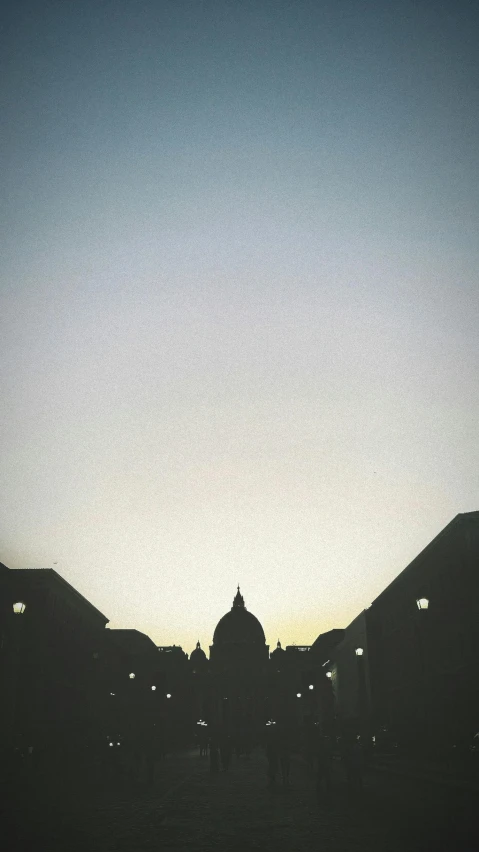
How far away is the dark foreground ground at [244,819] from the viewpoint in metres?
12.0

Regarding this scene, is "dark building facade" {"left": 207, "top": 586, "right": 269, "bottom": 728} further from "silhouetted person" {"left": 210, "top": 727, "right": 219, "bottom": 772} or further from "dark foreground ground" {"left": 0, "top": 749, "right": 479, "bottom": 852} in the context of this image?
"dark foreground ground" {"left": 0, "top": 749, "right": 479, "bottom": 852}

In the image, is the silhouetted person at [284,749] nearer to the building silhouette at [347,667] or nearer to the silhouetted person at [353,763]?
the building silhouette at [347,667]

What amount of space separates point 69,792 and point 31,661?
1206 inches

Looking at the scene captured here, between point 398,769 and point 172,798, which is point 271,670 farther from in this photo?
point 172,798

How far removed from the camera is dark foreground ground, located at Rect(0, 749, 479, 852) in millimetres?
12023

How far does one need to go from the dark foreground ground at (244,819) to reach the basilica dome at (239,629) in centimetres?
12425

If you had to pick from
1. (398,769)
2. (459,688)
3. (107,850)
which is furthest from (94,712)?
(107,850)

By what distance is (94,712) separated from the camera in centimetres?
7375

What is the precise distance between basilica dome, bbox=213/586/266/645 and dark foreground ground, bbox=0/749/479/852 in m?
124

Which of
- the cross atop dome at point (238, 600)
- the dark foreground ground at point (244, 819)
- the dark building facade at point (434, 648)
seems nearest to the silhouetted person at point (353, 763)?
the dark foreground ground at point (244, 819)

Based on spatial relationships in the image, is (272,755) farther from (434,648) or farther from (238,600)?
(238,600)

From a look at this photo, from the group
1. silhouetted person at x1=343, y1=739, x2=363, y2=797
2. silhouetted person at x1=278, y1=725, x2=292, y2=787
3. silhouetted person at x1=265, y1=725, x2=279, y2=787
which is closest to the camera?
silhouetted person at x1=343, y1=739, x2=363, y2=797

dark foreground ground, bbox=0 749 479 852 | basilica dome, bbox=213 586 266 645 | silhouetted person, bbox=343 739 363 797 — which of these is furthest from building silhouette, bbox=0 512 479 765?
basilica dome, bbox=213 586 266 645

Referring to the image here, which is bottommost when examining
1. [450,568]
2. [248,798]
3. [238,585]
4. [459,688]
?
[248,798]
